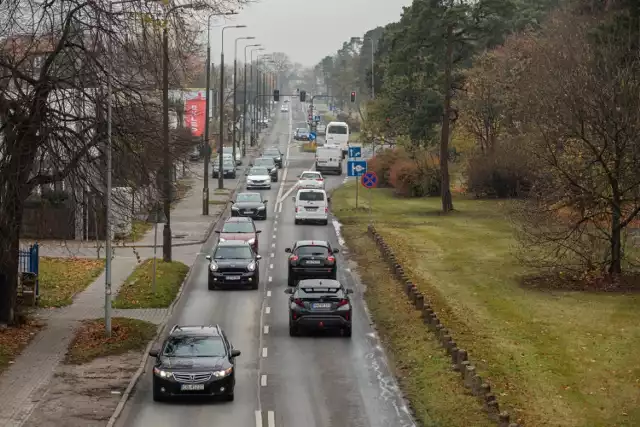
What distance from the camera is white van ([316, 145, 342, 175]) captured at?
9125cm

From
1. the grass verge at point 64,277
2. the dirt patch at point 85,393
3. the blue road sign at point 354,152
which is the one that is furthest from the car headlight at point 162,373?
the blue road sign at point 354,152

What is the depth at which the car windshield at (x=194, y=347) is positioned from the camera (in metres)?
22.5

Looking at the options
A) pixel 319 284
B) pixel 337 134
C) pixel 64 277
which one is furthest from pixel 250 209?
pixel 337 134

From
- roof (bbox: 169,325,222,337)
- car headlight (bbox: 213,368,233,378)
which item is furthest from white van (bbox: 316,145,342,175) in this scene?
car headlight (bbox: 213,368,233,378)

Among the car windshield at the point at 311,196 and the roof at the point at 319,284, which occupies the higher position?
the roof at the point at 319,284

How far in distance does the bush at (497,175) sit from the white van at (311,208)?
1333cm

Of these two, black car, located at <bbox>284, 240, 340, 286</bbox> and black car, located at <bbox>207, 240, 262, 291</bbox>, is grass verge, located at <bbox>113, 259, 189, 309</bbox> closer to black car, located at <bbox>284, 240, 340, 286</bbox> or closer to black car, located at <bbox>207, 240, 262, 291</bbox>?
black car, located at <bbox>207, 240, 262, 291</bbox>

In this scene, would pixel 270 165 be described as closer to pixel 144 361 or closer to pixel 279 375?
pixel 144 361

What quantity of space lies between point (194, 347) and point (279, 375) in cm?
295

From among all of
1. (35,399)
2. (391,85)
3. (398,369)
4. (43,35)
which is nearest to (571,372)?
(398,369)

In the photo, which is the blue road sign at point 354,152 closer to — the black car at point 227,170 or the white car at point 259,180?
the white car at point 259,180

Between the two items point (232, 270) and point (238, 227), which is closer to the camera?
point (232, 270)

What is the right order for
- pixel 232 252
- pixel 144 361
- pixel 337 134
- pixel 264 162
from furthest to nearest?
pixel 337 134
pixel 264 162
pixel 232 252
pixel 144 361

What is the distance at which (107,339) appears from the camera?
28.2 m
